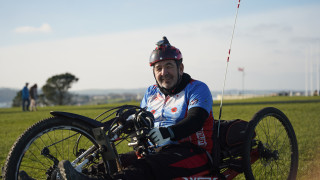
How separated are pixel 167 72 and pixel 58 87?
96.3 meters

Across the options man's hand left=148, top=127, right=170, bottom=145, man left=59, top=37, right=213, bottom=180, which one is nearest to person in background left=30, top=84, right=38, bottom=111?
man left=59, top=37, right=213, bottom=180

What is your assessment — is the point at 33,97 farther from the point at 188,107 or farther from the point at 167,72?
the point at 188,107

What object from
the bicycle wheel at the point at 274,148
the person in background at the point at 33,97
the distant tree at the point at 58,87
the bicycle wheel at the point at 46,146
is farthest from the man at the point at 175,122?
the distant tree at the point at 58,87

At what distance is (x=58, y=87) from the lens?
96125mm

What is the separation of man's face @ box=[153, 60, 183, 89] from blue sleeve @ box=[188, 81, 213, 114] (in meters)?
0.27

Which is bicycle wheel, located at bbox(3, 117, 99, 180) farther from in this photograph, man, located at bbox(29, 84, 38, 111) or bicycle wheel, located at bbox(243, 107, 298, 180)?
man, located at bbox(29, 84, 38, 111)

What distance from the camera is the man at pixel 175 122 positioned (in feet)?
11.1

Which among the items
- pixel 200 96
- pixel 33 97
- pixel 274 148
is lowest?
pixel 274 148

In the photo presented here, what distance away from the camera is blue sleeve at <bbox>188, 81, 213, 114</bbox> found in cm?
396

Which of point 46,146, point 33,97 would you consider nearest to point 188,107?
point 46,146

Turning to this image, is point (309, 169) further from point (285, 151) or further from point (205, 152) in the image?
point (205, 152)

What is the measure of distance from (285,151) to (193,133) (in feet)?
5.92

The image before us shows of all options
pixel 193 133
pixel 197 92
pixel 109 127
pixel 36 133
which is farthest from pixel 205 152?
pixel 36 133

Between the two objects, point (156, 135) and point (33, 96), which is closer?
point (156, 135)
